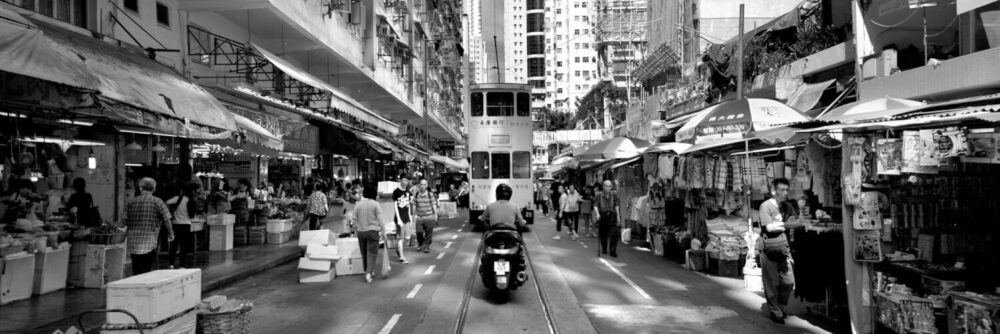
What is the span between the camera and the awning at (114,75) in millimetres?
A: 6629

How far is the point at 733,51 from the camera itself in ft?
70.7

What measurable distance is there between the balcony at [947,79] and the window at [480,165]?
467 inches

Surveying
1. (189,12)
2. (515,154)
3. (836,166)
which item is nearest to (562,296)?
(836,166)

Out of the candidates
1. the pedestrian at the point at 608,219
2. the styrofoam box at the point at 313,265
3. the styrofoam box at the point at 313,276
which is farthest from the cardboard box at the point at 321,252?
the pedestrian at the point at 608,219

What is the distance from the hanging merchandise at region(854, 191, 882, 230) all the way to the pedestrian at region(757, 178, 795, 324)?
999mm

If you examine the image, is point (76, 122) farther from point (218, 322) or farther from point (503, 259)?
point (503, 259)

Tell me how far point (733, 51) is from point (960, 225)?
15349 millimetres

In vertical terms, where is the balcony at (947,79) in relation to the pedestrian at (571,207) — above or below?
above

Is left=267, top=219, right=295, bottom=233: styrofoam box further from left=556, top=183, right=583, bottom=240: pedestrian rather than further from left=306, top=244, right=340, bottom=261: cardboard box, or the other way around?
left=556, top=183, right=583, bottom=240: pedestrian

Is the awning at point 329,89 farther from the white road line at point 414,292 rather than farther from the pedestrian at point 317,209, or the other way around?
the white road line at point 414,292

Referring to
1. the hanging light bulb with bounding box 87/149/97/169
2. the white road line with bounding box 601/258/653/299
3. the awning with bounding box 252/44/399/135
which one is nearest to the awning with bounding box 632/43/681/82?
the awning with bounding box 252/44/399/135

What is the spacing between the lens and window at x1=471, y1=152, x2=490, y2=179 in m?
21.8

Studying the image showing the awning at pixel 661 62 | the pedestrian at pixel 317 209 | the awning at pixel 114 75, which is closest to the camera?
the awning at pixel 114 75

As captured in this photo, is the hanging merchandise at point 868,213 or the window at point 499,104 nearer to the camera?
the hanging merchandise at point 868,213
